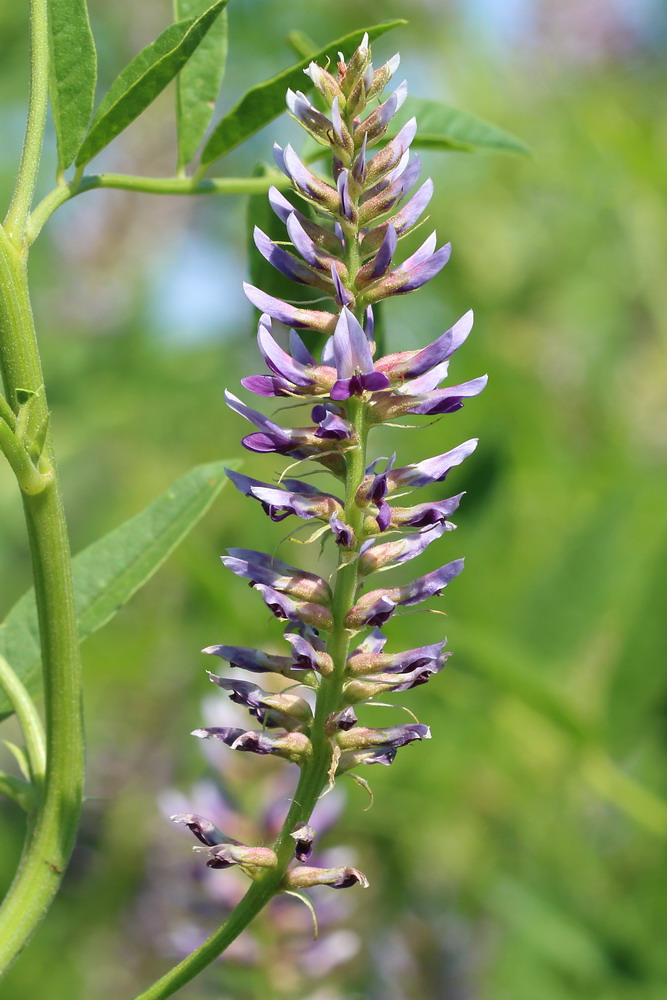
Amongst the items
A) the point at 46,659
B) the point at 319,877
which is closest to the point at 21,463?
the point at 46,659

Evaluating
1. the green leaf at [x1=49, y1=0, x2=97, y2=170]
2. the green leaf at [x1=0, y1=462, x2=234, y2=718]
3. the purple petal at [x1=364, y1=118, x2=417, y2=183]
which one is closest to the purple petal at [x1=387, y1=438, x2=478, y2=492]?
the purple petal at [x1=364, y1=118, x2=417, y2=183]

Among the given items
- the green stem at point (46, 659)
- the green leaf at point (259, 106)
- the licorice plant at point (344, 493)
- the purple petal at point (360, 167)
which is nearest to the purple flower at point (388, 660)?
the licorice plant at point (344, 493)

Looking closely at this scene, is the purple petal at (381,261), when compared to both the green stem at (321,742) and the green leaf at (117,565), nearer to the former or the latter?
the green stem at (321,742)

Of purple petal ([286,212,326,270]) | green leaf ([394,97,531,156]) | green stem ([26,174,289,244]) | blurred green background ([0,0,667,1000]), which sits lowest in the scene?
blurred green background ([0,0,667,1000])

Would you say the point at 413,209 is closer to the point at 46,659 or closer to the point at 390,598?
the point at 390,598

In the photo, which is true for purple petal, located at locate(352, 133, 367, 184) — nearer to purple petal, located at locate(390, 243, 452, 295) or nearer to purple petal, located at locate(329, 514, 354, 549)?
purple petal, located at locate(390, 243, 452, 295)

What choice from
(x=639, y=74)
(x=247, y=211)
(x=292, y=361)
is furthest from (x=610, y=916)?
(x=639, y=74)
